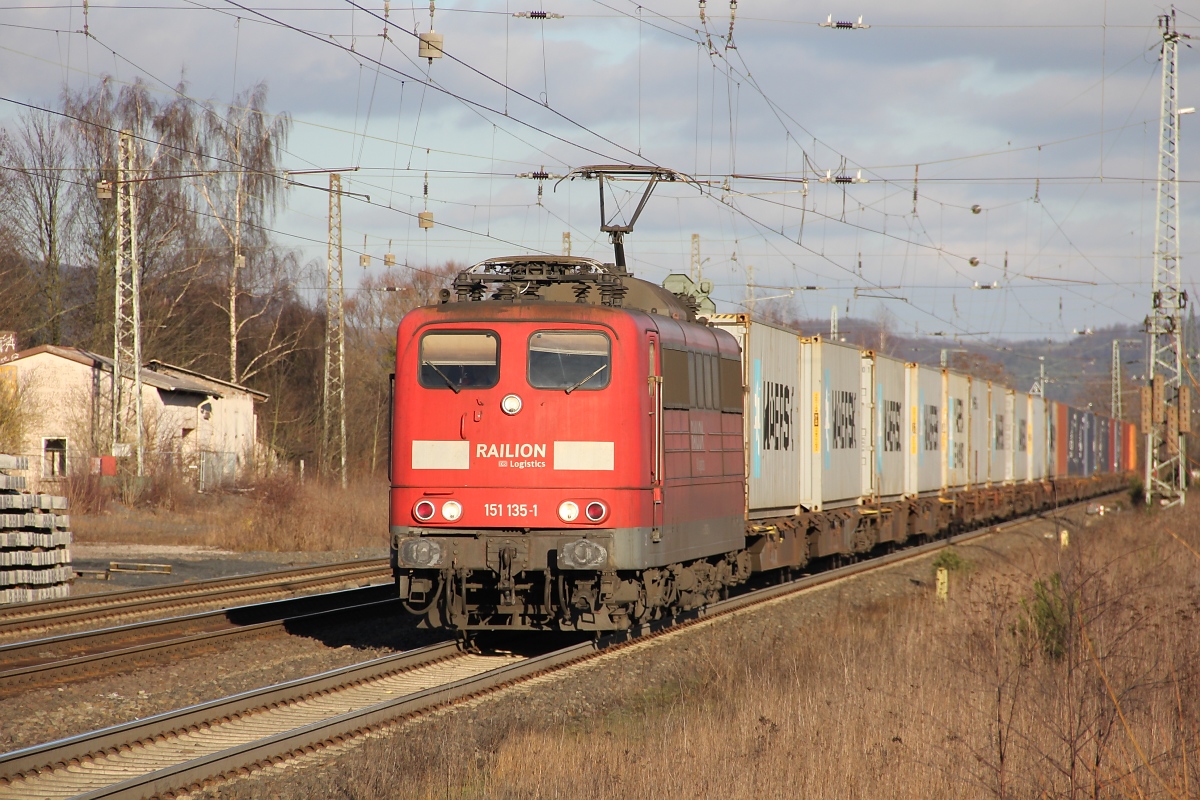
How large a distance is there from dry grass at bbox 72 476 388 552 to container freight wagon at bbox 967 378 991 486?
1391 cm

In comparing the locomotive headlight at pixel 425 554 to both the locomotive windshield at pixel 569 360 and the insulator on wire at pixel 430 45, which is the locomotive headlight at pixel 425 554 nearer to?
the locomotive windshield at pixel 569 360

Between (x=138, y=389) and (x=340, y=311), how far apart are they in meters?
6.27

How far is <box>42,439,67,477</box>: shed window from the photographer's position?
32.7 meters

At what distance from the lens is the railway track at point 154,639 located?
1054 centimetres

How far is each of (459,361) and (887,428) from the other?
13.1 metres

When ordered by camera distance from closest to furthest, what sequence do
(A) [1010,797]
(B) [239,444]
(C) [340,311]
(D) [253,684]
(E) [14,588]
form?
(A) [1010,797] < (D) [253,684] < (E) [14,588] < (C) [340,311] < (B) [239,444]

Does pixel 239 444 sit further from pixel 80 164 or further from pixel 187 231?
pixel 80 164

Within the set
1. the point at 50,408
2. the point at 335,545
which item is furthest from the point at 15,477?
the point at 50,408

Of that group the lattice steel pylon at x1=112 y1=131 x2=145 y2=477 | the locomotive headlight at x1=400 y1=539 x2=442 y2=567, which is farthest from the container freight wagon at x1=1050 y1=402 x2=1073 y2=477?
the locomotive headlight at x1=400 y1=539 x2=442 y2=567

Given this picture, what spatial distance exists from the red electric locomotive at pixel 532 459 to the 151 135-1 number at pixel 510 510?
0.01 m

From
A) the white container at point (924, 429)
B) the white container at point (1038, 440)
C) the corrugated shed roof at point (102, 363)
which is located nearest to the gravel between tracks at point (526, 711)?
the white container at point (924, 429)

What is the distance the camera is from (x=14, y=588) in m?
16.0

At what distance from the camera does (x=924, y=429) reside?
2519cm

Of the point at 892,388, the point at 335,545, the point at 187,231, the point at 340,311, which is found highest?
the point at 187,231
